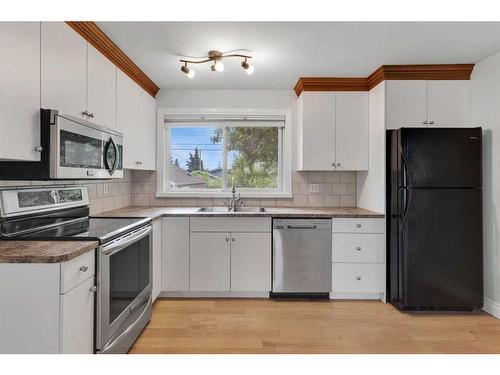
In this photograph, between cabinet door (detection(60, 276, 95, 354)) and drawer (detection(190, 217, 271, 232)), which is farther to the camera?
drawer (detection(190, 217, 271, 232))

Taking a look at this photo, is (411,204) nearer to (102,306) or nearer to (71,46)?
(102,306)

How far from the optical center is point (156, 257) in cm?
307

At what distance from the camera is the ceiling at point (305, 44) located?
2.33m

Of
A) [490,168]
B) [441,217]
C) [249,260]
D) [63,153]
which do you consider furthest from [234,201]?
[490,168]

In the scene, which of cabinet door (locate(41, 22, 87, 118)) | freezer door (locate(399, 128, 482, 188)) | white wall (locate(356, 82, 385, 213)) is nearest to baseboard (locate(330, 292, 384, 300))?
white wall (locate(356, 82, 385, 213))

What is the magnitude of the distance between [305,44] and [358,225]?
5.51 ft

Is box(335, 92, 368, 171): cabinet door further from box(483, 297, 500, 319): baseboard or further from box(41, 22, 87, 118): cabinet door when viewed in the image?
box(41, 22, 87, 118): cabinet door

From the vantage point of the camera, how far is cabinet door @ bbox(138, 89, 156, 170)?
3.38 metres

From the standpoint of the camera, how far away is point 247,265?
10.6 ft

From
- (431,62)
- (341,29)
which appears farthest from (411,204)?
(341,29)

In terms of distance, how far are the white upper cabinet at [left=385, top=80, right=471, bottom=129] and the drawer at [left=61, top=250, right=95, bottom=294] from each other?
272cm

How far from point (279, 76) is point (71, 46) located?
6.37 ft

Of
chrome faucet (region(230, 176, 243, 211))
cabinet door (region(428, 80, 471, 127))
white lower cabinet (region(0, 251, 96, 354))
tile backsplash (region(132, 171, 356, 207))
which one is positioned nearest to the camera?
white lower cabinet (region(0, 251, 96, 354))

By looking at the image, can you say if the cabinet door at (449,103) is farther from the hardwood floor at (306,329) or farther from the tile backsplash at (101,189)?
the tile backsplash at (101,189)
